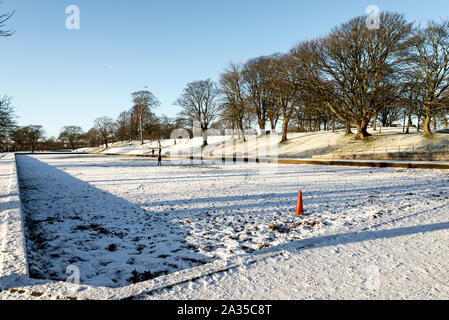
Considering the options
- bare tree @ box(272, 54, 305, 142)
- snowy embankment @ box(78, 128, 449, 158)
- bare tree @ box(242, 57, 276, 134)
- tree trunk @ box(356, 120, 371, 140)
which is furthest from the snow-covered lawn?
bare tree @ box(242, 57, 276, 134)

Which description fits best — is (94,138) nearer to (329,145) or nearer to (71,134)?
(71,134)

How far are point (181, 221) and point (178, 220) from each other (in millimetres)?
121

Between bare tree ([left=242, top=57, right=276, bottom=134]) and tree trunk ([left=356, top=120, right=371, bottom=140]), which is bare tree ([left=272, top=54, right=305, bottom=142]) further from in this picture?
tree trunk ([left=356, top=120, right=371, bottom=140])

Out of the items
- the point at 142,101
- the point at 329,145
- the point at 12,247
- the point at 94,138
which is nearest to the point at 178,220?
the point at 12,247

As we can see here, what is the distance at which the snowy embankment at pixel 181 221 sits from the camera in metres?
3.98

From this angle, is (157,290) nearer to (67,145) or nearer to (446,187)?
(446,187)

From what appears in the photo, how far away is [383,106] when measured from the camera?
25.8m

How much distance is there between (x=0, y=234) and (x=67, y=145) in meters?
122

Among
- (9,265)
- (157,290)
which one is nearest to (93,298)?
(157,290)

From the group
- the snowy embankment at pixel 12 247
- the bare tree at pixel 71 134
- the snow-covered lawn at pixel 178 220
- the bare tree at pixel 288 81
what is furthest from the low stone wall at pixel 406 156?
the bare tree at pixel 71 134

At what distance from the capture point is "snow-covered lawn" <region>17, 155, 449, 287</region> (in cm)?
405

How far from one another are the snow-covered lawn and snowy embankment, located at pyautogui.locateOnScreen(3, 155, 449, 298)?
0.8 inches

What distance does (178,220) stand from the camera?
617 centimetres

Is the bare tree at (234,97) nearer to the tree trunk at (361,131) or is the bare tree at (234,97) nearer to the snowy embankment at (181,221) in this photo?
the tree trunk at (361,131)
